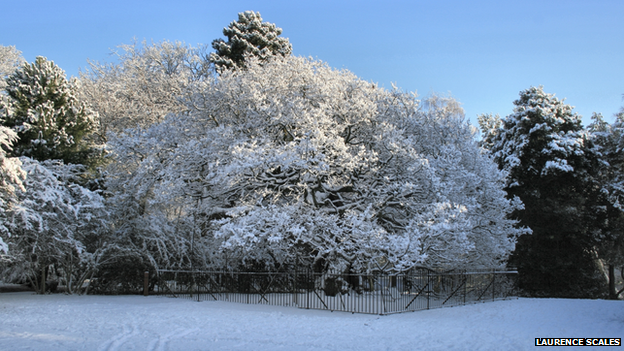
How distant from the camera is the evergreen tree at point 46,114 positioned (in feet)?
68.6

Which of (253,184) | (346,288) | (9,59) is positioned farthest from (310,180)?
(9,59)

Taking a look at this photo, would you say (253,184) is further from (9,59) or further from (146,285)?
(9,59)

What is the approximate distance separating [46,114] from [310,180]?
1329 centimetres

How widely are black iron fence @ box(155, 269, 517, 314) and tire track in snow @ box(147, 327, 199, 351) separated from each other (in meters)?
5.51

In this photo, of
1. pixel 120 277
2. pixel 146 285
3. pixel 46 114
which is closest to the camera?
pixel 146 285

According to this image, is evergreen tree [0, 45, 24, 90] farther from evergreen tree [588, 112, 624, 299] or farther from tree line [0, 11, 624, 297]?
evergreen tree [588, 112, 624, 299]

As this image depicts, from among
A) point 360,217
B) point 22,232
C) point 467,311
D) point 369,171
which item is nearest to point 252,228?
point 360,217

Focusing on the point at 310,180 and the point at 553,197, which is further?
the point at 553,197

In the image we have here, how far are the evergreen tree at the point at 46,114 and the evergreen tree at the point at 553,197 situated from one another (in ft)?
78.3

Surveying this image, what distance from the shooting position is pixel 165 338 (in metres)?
9.70

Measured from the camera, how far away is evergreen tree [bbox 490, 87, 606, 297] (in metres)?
27.0

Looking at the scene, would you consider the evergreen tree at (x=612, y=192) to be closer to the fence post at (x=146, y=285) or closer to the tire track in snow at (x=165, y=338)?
the tire track in snow at (x=165, y=338)

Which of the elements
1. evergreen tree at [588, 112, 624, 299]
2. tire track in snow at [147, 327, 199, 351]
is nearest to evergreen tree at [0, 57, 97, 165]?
tire track in snow at [147, 327, 199, 351]

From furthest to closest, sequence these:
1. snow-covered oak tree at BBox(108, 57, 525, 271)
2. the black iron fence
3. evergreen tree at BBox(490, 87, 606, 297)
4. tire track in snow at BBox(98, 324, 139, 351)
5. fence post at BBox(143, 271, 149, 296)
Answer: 1. evergreen tree at BBox(490, 87, 606, 297)
2. fence post at BBox(143, 271, 149, 296)
3. snow-covered oak tree at BBox(108, 57, 525, 271)
4. the black iron fence
5. tire track in snow at BBox(98, 324, 139, 351)
